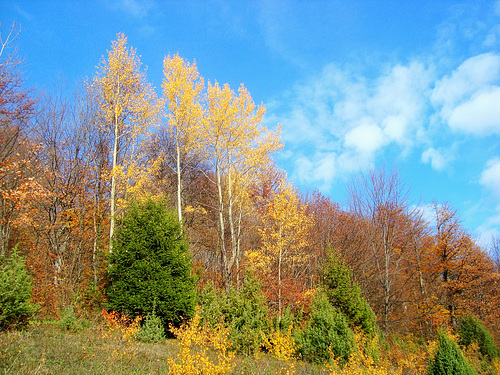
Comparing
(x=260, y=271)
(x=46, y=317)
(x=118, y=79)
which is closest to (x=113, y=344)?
(x=46, y=317)

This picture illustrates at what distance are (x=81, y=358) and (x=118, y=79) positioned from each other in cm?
1176

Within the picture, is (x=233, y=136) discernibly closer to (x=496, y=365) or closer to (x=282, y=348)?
(x=282, y=348)

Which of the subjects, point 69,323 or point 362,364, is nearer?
point 69,323

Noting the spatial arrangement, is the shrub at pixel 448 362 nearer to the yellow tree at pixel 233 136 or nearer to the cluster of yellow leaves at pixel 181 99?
the yellow tree at pixel 233 136

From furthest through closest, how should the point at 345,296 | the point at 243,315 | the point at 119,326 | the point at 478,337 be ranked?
the point at 478,337 → the point at 345,296 → the point at 243,315 → the point at 119,326

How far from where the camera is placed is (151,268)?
10.2 meters

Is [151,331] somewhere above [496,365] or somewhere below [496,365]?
above

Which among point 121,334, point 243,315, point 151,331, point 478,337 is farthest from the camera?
point 478,337

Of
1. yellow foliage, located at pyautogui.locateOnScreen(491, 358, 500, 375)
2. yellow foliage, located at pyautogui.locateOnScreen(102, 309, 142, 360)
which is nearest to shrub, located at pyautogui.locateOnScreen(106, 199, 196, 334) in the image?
yellow foliage, located at pyautogui.locateOnScreen(102, 309, 142, 360)

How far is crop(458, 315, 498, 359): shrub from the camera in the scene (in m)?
16.0

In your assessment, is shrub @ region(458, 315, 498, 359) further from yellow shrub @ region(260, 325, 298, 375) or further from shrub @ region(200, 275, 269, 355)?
shrub @ region(200, 275, 269, 355)

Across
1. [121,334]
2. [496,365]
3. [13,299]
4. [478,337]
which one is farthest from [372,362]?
[478,337]

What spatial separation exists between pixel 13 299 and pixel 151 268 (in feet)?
12.4

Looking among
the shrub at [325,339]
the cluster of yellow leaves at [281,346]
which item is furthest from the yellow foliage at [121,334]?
the shrub at [325,339]
